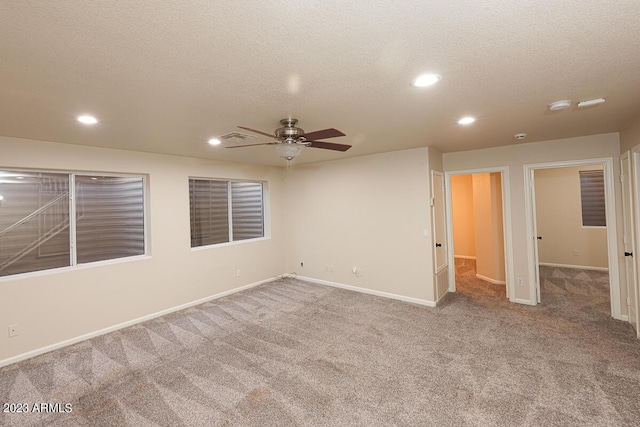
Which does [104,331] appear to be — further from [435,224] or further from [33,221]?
[435,224]

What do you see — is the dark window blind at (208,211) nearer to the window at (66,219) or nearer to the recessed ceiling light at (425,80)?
the window at (66,219)

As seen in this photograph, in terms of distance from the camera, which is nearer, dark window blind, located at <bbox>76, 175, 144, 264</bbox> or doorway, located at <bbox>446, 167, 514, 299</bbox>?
dark window blind, located at <bbox>76, 175, 144, 264</bbox>

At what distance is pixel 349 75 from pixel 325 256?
410 cm

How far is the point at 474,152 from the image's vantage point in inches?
182

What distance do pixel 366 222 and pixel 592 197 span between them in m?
5.15

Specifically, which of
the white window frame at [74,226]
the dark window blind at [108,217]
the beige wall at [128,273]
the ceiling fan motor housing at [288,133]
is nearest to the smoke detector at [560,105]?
the ceiling fan motor housing at [288,133]

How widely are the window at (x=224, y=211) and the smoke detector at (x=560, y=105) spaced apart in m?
4.76

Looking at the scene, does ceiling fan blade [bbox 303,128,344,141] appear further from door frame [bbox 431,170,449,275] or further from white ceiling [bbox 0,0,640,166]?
door frame [bbox 431,170,449,275]

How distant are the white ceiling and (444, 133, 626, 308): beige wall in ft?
3.56

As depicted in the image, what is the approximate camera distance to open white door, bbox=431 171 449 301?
14.5 ft

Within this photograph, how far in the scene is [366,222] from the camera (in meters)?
4.96

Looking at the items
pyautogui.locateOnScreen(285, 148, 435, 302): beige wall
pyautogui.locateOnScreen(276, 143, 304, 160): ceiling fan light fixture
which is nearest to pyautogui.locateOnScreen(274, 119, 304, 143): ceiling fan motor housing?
pyautogui.locateOnScreen(276, 143, 304, 160): ceiling fan light fixture

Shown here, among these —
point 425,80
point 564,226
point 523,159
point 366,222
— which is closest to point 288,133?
point 425,80

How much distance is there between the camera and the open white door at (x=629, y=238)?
322 centimetres
